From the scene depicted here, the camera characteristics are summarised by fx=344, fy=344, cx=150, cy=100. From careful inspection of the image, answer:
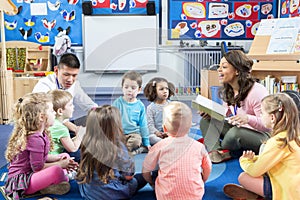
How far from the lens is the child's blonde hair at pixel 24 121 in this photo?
4.72ft

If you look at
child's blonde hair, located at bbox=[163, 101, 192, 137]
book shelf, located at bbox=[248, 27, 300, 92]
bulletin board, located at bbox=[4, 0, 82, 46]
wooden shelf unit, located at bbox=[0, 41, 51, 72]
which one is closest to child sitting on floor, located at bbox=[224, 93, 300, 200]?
child's blonde hair, located at bbox=[163, 101, 192, 137]

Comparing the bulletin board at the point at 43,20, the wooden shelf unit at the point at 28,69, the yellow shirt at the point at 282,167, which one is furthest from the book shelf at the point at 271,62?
the bulletin board at the point at 43,20

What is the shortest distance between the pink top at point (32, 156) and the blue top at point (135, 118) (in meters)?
0.45

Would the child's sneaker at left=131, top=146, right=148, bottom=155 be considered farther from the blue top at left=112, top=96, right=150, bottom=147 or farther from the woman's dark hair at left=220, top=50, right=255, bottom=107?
the woman's dark hair at left=220, top=50, right=255, bottom=107

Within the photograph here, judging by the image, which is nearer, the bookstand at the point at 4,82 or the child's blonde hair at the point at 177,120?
the child's blonde hair at the point at 177,120

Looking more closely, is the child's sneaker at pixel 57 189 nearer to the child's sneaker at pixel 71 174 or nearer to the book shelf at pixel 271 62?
the child's sneaker at pixel 71 174

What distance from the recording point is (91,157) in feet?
4.45

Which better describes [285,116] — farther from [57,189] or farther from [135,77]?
[57,189]

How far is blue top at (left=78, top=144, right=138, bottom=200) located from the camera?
4.51 feet

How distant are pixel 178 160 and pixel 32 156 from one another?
619 mm

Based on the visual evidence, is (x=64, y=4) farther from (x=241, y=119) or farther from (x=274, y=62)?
(x=241, y=119)

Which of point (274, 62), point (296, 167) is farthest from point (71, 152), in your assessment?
point (274, 62)

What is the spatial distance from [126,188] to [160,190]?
18 cm

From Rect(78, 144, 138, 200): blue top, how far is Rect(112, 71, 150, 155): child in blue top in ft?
0.76
